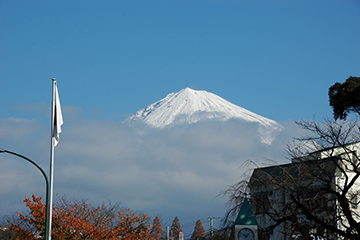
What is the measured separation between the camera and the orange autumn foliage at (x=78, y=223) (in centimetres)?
2838

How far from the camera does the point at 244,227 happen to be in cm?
2003

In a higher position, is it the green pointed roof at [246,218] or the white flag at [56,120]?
the white flag at [56,120]

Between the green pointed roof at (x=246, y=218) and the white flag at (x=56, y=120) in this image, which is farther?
the green pointed roof at (x=246, y=218)

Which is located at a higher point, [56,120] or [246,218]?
[56,120]

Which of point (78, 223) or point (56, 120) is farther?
point (78, 223)

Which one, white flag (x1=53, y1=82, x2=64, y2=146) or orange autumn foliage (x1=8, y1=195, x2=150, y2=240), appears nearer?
white flag (x1=53, y1=82, x2=64, y2=146)

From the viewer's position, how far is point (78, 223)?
2856 cm

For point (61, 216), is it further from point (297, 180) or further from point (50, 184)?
point (297, 180)

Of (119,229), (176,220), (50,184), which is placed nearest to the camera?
(50,184)

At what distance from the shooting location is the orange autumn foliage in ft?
93.1

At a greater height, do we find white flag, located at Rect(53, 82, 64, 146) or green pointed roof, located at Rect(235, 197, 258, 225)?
white flag, located at Rect(53, 82, 64, 146)

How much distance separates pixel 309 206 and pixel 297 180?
1.38m

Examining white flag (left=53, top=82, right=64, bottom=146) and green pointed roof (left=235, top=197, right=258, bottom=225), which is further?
green pointed roof (left=235, top=197, right=258, bottom=225)

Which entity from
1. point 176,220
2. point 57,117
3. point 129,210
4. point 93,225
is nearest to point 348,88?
point 129,210
